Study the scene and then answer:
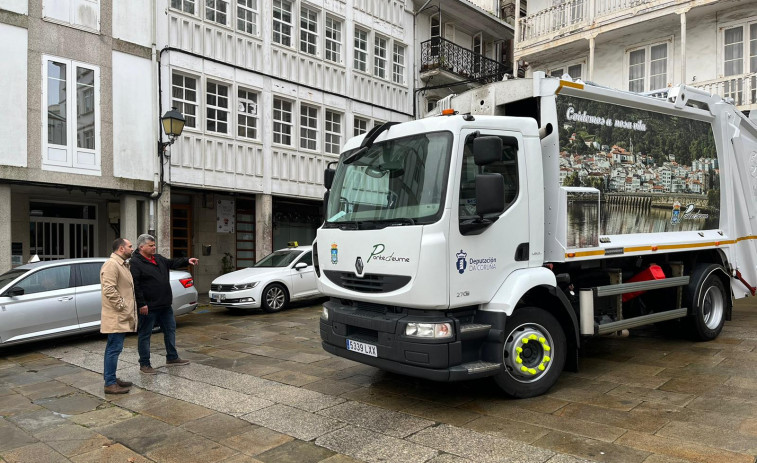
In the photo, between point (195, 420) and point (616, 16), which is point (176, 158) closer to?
point (195, 420)

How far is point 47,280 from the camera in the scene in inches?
366

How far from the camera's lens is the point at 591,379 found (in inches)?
249

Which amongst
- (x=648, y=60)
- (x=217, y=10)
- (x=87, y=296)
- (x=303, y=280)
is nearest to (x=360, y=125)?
(x=217, y=10)

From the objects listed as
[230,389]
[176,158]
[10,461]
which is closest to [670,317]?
[230,389]

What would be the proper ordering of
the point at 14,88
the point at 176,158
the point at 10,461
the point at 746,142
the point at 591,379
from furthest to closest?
the point at 176,158 → the point at 14,88 → the point at 746,142 → the point at 591,379 → the point at 10,461

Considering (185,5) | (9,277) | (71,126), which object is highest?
(185,5)

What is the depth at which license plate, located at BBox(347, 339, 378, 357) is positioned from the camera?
5418 mm

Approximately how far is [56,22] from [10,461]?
11706 mm

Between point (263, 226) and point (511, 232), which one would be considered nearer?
point (511, 232)

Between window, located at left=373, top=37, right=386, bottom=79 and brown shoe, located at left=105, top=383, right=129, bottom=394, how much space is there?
16.3m

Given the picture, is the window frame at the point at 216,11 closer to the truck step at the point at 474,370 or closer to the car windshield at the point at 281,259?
the car windshield at the point at 281,259

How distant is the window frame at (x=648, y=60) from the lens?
17.8 m

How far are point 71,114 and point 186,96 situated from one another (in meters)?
3.10

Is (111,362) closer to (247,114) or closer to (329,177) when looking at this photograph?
(329,177)
